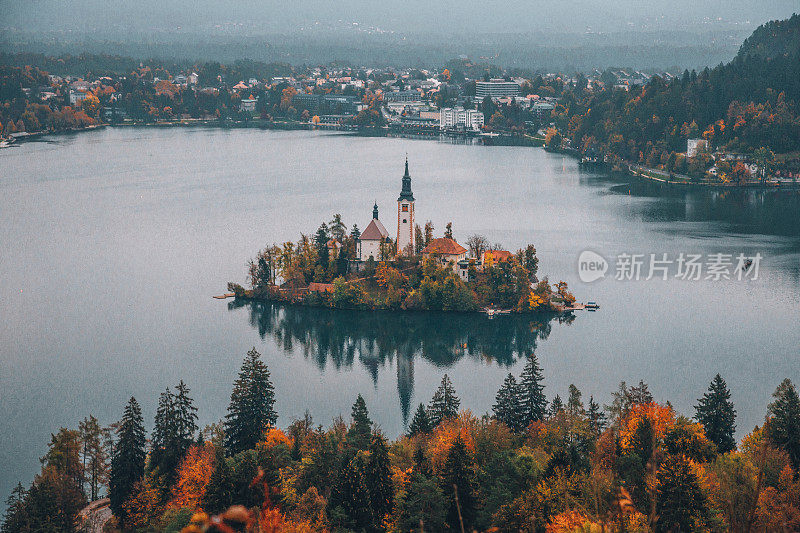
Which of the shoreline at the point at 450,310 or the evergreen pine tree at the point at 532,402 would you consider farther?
the shoreline at the point at 450,310

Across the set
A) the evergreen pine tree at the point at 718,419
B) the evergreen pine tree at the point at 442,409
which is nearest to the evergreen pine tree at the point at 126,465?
the evergreen pine tree at the point at 442,409

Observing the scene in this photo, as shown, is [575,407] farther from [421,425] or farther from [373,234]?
[373,234]

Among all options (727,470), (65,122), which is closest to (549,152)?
(65,122)

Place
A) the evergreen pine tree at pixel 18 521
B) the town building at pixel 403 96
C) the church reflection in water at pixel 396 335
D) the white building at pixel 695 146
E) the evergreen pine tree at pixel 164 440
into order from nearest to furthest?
the evergreen pine tree at pixel 18 521, the evergreen pine tree at pixel 164 440, the church reflection in water at pixel 396 335, the white building at pixel 695 146, the town building at pixel 403 96

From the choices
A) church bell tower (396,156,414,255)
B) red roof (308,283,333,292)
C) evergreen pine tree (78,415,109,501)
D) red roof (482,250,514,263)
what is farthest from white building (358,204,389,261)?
evergreen pine tree (78,415,109,501)

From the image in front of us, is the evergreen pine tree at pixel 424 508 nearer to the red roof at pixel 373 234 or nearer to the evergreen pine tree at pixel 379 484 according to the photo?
the evergreen pine tree at pixel 379 484

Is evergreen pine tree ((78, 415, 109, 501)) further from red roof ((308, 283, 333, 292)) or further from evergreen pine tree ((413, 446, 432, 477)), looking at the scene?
red roof ((308, 283, 333, 292))

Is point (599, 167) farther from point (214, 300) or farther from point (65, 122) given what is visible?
point (65, 122)
